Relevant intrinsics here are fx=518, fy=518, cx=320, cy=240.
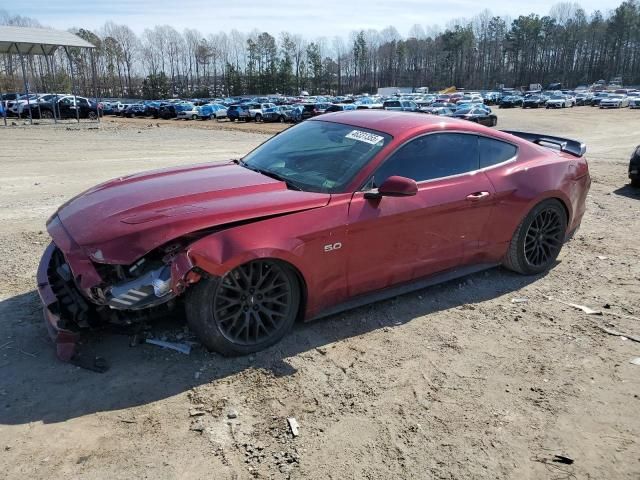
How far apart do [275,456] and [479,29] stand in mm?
169425

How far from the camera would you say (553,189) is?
4879 millimetres

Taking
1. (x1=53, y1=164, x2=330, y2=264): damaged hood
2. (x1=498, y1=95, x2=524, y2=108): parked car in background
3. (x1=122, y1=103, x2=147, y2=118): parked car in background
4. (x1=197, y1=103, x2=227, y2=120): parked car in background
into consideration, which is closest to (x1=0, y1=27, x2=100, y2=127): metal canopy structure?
(x1=197, y1=103, x2=227, y2=120): parked car in background

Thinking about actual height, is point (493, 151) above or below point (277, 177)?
above

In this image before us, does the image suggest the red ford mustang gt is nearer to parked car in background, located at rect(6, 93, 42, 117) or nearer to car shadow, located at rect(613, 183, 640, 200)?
car shadow, located at rect(613, 183, 640, 200)

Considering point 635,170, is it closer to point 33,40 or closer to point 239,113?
point 33,40

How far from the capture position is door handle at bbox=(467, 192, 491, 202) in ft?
14.1

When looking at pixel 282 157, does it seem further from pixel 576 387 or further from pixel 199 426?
pixel 576 387

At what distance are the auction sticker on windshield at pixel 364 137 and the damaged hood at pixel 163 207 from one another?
71cm

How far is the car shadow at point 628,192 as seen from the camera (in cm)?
895

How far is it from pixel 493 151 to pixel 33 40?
3213cm

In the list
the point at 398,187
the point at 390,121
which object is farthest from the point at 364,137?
the point at 398,187

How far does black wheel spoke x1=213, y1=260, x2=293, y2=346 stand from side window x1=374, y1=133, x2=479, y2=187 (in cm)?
107

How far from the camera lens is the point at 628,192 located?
363 inches

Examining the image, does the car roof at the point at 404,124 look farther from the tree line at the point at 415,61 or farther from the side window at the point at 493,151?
the tree line at the point at 415,61
